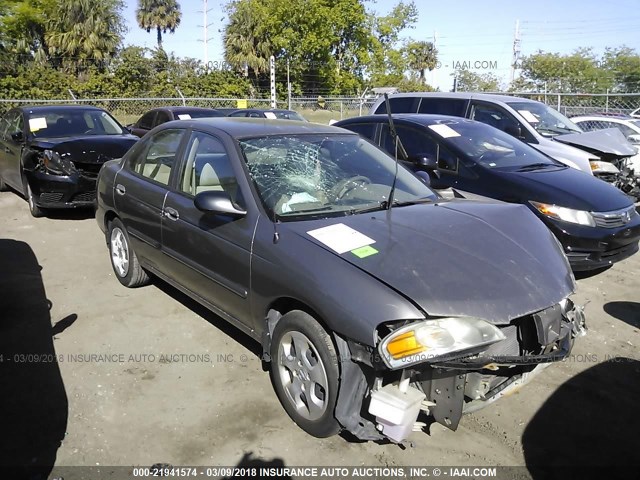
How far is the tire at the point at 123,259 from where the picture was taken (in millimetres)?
4875

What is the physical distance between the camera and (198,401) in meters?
3.31

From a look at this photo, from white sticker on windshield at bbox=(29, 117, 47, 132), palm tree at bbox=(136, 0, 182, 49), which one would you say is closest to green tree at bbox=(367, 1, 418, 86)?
palm tree at bbox=(136, 0, 182, 49)

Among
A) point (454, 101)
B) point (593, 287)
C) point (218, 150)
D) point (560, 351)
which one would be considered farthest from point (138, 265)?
point (454, 101)

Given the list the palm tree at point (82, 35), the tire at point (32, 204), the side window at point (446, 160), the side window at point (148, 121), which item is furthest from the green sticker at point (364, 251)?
the palm tree at point (82, 35)

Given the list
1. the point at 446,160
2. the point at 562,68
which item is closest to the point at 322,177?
the point at 446,160

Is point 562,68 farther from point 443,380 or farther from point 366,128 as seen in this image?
point 443,380

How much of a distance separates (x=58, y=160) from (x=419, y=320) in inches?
248

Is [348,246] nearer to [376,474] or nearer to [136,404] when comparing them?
[376,474]

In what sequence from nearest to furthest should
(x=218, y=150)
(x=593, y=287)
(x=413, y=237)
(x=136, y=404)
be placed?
(x=413, y=237) → (x=136, y=404) → (x=218, y=150) → (x=593, y=287)

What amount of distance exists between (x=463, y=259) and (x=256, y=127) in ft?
6.44

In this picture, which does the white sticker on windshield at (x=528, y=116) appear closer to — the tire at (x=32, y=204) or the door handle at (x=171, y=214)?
the door handle at (x=171, y=214)

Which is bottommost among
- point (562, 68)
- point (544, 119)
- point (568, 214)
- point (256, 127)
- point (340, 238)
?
point (568, 214)

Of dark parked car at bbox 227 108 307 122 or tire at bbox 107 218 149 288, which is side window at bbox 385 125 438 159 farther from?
dark parked car at bbox 227 108 307 122

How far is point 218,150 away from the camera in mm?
3729
